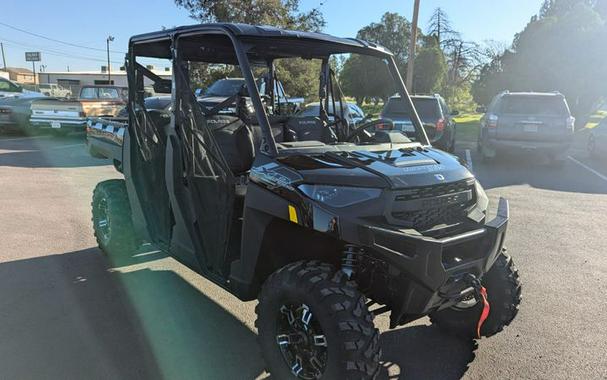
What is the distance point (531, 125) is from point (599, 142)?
382 cm

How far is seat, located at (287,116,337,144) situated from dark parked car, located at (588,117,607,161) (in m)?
12.3

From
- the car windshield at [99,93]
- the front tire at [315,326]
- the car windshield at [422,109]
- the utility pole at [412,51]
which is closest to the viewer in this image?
the front tire at [315,326]

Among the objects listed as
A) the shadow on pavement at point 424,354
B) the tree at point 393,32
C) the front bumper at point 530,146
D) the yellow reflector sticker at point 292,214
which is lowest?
the shadow on pavement at point 424,354

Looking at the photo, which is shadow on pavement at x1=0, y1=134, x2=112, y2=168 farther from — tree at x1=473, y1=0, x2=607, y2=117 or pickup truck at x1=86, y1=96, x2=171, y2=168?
tree at x1=473, y1=0, x2=607, y2=117

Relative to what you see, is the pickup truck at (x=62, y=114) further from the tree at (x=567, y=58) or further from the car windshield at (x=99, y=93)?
the tree at (x=567, y=58)

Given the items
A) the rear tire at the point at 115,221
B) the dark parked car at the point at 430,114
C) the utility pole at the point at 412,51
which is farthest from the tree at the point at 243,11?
the rear tire at the point at 115,221

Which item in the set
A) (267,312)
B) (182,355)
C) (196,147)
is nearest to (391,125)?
(196,147)

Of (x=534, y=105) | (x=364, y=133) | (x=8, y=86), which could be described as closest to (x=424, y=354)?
(x=364, y=133)

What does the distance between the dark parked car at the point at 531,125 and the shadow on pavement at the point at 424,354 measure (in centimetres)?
913

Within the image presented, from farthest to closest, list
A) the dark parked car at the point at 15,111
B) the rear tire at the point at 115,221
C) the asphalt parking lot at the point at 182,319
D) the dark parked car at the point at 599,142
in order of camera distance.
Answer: the dark parked car at the point at 15,111
the dark parked car at the point at 599,142
the rear tire at the point at 115,221
the asphalt parking lot at the point at 182,319

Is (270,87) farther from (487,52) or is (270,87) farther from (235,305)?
(487,52)

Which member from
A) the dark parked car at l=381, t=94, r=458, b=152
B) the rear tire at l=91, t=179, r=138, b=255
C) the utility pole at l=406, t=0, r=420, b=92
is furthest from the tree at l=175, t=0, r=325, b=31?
the rear tire at l=91, t=179, r=138, b=255

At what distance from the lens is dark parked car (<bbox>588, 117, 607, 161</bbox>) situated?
13.9 m

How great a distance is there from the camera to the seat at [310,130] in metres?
4.34
